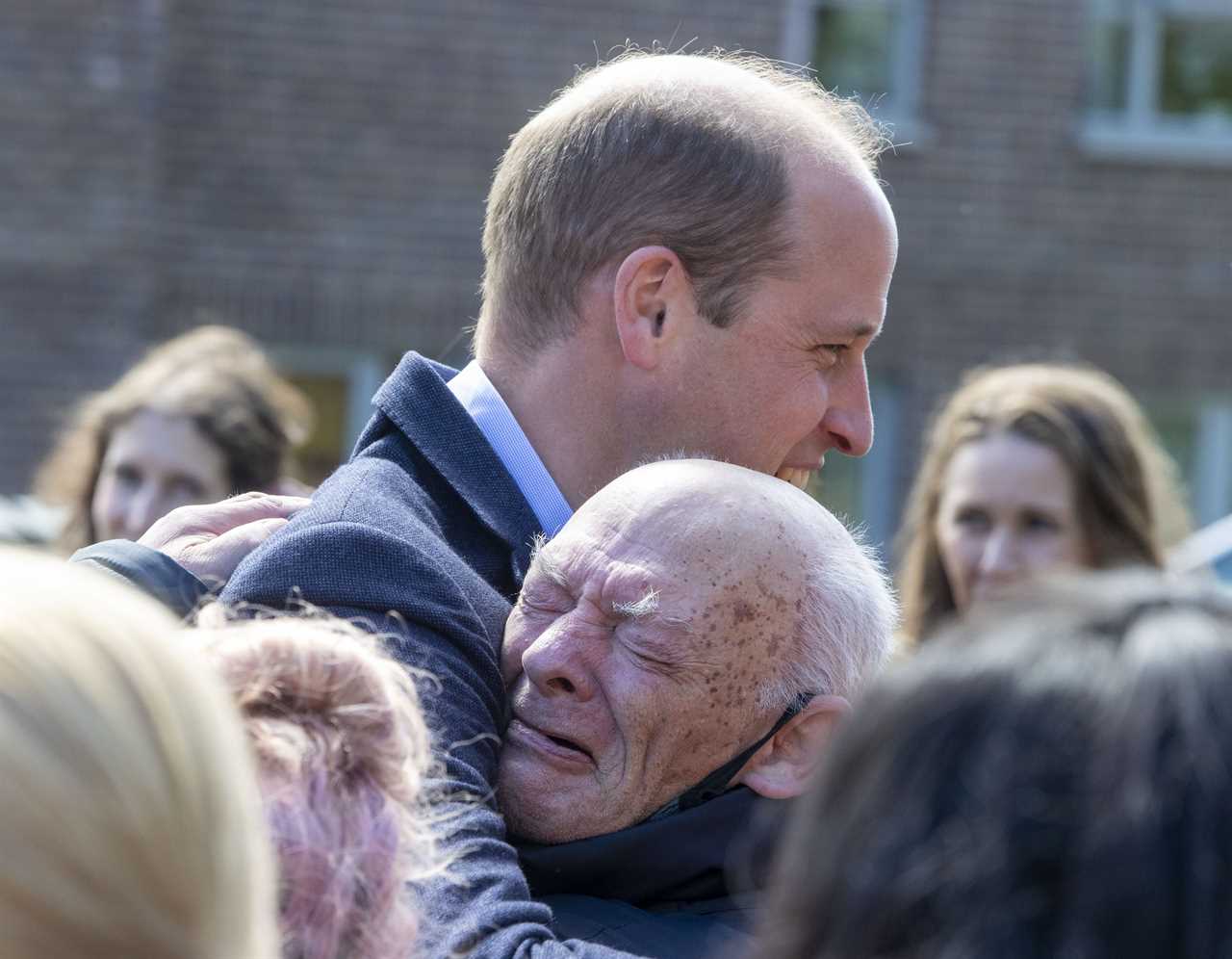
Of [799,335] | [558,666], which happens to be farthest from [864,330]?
[558,666]

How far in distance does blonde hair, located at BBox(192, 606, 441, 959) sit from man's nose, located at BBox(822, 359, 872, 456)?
1.15m

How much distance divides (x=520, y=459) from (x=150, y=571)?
0.59 meters

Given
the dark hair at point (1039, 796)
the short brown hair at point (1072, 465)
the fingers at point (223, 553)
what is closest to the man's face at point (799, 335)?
the fingers at point (223, 553)

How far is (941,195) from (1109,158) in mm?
1029

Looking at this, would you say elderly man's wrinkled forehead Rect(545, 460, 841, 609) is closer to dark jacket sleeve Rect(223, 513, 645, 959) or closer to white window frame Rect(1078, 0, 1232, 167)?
dark jacket sleeve Rect(223, 513, 645, 959)

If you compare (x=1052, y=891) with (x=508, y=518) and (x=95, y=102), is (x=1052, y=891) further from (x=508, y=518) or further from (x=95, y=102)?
(x=95, y=102)

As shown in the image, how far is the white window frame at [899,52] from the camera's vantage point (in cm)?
971

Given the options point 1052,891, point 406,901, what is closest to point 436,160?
point 406,901

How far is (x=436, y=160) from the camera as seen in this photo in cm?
932

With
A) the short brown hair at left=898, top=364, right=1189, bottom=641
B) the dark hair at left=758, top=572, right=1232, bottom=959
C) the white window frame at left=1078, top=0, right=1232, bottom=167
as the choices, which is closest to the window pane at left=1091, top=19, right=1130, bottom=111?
the white window frame at left=1078, top=0, right=1232, bottom=167

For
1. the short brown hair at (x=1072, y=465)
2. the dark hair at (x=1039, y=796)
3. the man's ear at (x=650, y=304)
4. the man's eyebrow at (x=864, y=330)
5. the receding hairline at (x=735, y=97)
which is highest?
the receding hairline at (x=735, y=97)

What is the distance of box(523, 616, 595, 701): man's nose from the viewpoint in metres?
2.25

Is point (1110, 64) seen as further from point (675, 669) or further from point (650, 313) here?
point (675, 669)

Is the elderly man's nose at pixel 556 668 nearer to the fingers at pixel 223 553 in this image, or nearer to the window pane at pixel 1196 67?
the fingers at pixel 223 553
